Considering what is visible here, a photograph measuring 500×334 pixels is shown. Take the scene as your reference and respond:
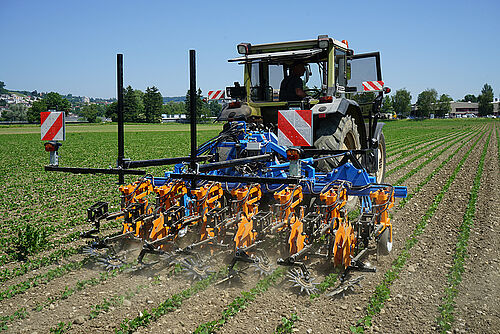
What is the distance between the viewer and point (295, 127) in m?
4.06

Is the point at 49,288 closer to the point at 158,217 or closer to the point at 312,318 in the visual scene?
the point at 158,217

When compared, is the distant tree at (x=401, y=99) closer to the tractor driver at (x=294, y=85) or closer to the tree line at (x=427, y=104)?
the tree line at (x=427, y=104)

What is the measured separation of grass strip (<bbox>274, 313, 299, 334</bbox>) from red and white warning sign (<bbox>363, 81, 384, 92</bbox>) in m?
4.71

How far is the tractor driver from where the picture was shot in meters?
6.50

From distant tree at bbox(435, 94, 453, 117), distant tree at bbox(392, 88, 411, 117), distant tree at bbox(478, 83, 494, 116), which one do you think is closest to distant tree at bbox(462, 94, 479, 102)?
distant tree at bbox(478, 83, 494, 116)

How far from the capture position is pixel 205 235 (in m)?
4.59

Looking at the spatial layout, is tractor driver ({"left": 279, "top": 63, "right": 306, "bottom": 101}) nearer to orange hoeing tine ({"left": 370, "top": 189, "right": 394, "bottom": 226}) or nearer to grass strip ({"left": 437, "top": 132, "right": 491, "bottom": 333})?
orange hoeing tine ({"left": 370, "top": 189, "right": 394, "bottom": 226})

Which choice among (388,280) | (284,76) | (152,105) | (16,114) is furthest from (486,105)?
(388,280)

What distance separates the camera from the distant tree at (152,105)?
254 ft

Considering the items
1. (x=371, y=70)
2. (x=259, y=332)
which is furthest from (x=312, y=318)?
(x=371, y=70)

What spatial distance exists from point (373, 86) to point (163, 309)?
5.19m

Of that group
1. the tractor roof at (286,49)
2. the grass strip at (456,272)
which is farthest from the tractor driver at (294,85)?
the grass strip at (456,272)

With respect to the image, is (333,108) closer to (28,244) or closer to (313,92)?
(313,92)

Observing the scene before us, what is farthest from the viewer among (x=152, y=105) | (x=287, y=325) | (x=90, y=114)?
(x=90, y=114)
